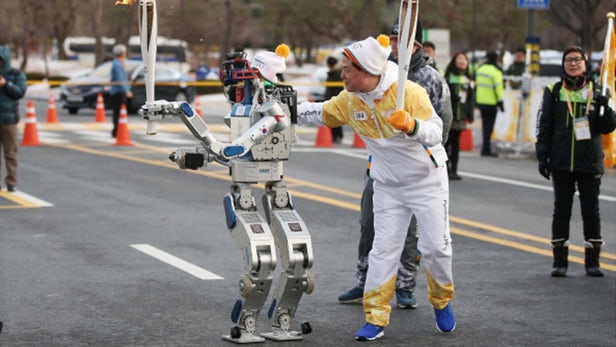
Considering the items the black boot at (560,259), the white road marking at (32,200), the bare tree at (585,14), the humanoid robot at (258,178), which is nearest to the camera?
the humanoid robot at (258,178)

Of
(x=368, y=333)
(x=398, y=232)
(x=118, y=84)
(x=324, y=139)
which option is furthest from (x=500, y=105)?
(x=368, y=333)

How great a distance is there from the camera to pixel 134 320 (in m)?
9.05

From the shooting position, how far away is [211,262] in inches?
459

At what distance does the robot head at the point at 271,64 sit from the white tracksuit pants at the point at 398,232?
1001 millimetres

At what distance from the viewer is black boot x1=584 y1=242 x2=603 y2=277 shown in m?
11.2

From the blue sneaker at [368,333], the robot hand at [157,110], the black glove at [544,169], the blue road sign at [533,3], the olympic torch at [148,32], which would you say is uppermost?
the blue road sign at [533,3]

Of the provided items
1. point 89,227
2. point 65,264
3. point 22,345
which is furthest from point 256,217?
point 89,227

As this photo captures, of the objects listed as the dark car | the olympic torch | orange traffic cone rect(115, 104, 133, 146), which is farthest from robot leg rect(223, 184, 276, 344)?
the dark car

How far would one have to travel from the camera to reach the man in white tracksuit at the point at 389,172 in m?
8.19

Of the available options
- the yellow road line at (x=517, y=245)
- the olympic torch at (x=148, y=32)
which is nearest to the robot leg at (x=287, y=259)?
the olympic torch at (x=148, y=32)

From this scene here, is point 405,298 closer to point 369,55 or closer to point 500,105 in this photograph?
point 369,55

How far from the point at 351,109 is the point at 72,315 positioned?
246 cm

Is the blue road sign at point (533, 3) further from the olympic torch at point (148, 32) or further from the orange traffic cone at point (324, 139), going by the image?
the olympic torch at point (148, 32)

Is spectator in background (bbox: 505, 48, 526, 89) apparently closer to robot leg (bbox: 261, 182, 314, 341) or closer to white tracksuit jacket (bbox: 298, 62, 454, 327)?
white tracksuit jacket (bbox: 298, 62, 454, 327)
